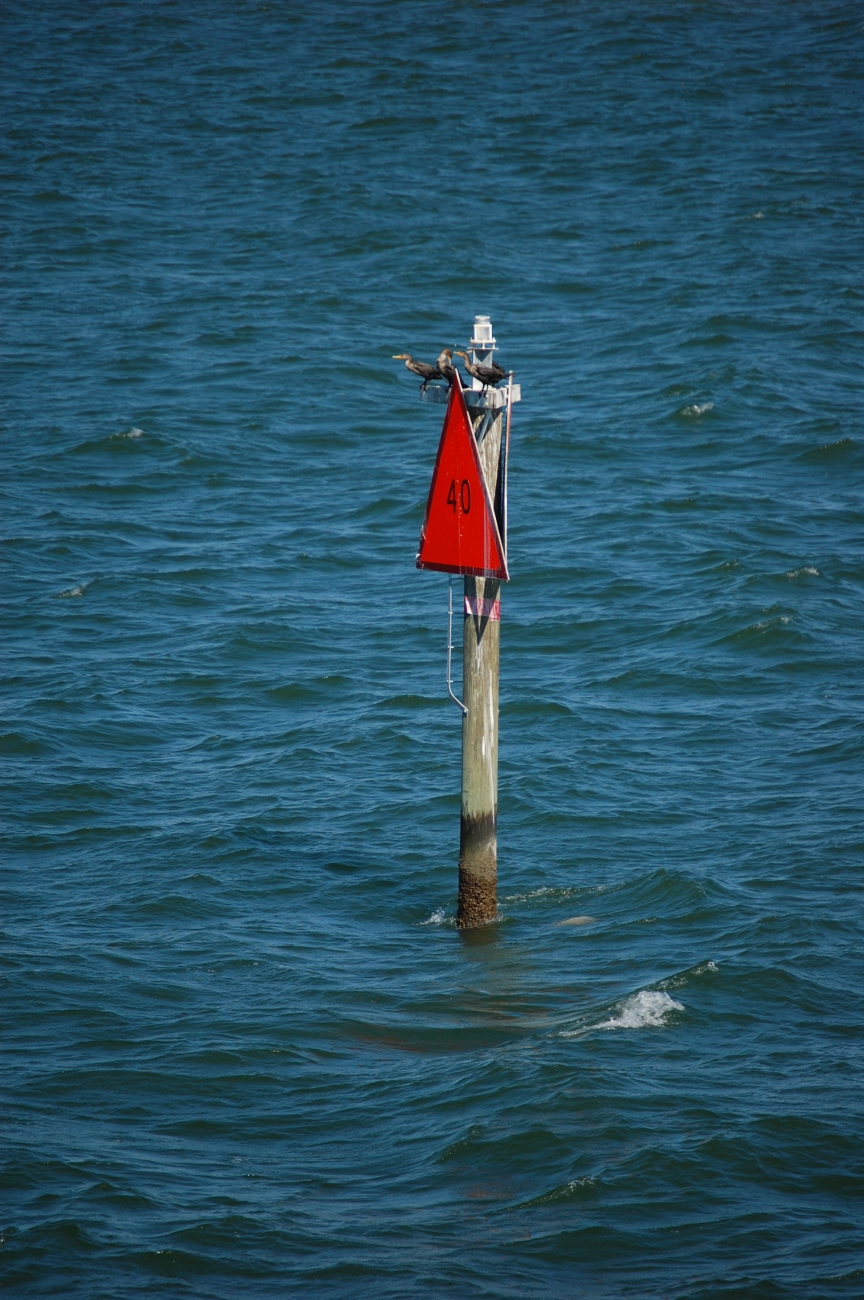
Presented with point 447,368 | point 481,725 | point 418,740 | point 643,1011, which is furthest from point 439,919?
point 447,368

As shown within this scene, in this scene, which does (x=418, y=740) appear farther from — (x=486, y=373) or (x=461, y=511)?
(x=486, y=373)

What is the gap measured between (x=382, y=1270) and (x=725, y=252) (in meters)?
32.1

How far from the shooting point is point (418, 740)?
15.5 meters

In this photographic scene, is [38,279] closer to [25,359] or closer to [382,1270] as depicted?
[25,359]

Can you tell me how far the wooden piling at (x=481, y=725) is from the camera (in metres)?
9.89

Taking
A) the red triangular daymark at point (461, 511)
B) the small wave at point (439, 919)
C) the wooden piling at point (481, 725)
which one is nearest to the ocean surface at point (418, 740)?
the small wave at point (439, 919)

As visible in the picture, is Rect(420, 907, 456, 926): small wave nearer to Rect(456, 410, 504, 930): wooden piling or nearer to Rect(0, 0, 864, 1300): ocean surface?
Rect(0, 0, 864, 1300): ocean surface

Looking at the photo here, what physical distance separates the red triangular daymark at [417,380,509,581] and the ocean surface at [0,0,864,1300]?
298cm

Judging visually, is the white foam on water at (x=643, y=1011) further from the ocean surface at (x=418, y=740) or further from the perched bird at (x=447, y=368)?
the perched bird at (x=447, y=368)

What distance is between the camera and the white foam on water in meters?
9.60

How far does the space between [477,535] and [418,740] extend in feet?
19.3

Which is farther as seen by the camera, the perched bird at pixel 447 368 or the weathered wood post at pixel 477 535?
the weathered wood post at pixel 477 535

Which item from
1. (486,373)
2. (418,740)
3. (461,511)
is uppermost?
(486,373)

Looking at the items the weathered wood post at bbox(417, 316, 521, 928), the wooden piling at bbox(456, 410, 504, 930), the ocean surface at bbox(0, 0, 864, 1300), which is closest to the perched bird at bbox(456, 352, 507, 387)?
the weathered wood post at bbox(417, 316, 521, 928)
